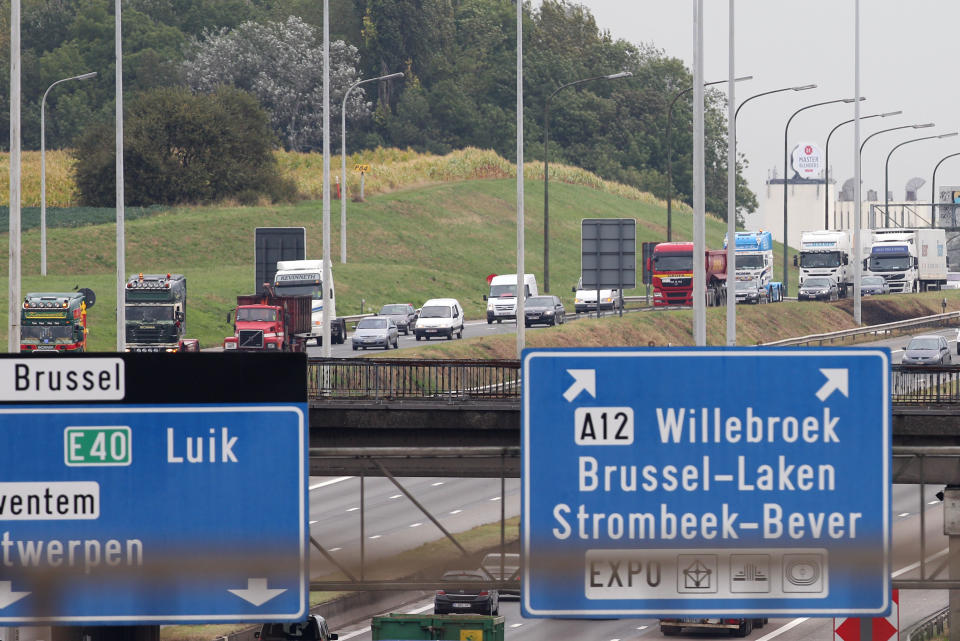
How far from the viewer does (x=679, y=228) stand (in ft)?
468

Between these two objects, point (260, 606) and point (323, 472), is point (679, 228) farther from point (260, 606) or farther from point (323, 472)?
point (260, 606)

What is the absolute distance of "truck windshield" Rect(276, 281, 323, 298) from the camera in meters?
68.1

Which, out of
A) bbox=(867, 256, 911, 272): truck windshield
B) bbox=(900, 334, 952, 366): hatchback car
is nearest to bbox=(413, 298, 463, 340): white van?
bbox=(900, 334, 952, 366): hatchback car

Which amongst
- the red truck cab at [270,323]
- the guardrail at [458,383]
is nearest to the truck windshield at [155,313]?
the red truck cab at [270,323]

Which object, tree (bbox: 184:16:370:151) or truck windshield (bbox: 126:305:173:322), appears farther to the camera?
tree (bbox: 184:16:370:151)

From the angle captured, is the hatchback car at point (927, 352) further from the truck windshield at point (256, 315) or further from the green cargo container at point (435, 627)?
the green cargo container at point (435, 627)

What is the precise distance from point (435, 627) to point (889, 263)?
7388 centimetres

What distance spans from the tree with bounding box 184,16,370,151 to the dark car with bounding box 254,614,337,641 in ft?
322

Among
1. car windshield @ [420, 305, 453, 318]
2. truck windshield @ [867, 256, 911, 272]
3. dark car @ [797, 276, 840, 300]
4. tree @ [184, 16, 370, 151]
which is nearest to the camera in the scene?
car windshield @ [420, 305, 453, 318]

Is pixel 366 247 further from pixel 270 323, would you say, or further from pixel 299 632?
pixel 299 632

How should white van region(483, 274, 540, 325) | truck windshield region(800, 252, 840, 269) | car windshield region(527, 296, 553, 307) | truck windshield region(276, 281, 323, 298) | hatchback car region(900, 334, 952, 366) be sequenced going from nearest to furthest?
hatchback car region(900, 334, 952, 366), truck windshield region(276, 281, 323, 298), car windshield region(527, 296, 553, 307), white van region(483, 274, 540, 325), truck windshield region(800, 252, 840, 269)

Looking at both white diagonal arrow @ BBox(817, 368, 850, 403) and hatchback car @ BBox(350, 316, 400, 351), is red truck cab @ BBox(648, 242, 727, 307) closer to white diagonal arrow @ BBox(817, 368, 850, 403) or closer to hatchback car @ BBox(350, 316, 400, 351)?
hatchback car @ BBox(350, 316, 400, 351)

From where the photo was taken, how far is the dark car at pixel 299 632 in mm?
32156

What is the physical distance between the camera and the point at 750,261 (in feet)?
295
